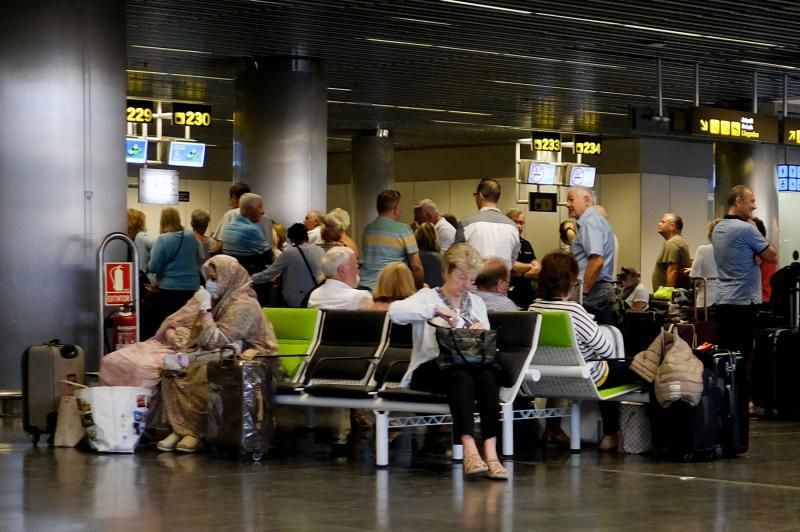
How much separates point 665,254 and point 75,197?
7386 millimetres

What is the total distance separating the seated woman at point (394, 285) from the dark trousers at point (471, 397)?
1684mm

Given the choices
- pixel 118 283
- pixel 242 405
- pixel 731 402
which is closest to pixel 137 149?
pixel 118 283

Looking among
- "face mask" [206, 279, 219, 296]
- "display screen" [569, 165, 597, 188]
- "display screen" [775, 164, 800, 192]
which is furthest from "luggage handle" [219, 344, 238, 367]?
"display screen" [569, 165, 597, 188]

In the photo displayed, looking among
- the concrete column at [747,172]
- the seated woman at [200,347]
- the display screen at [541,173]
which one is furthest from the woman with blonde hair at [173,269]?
the display screen at [541,173]

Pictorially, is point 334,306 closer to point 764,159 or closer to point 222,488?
point 222,488

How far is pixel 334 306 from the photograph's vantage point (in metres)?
11.0

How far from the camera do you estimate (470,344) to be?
8.88 metres

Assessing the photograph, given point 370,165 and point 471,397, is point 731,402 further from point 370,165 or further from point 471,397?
point 370,165

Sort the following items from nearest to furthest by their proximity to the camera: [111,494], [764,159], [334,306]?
[111,494], [334,306], [764,159]

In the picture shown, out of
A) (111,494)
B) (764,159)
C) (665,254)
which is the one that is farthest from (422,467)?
(764,159)

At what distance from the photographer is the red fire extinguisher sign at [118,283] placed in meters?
12.0

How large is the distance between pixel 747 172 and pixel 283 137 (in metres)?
8.82

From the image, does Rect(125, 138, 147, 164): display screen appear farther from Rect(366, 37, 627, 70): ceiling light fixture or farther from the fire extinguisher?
the fire extinguisher

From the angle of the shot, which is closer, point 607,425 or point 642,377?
point 642,377
